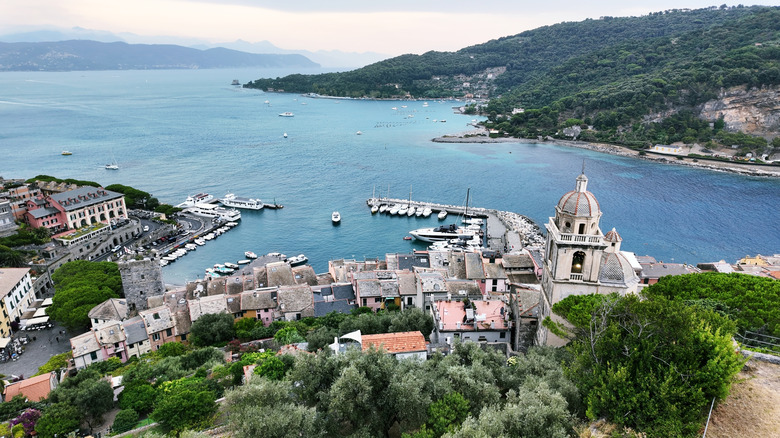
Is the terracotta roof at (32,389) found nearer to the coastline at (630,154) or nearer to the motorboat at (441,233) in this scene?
the motorboat at (441,233)

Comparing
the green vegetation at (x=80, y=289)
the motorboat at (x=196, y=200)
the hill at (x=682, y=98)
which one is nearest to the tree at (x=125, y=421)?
the green vegetation at (x=80, y=289)

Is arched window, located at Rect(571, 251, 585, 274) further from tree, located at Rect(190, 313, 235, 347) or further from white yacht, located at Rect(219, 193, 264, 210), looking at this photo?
white yacht, located at Rect(219, 193, 264, 210)

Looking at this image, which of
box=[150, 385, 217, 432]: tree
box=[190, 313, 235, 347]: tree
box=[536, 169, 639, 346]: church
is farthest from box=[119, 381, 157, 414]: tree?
box=[536, 169, 639, 346]: church

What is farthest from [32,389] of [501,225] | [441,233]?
[501,225]

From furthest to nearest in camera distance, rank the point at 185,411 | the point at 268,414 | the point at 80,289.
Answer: the point at 80,289, the point at 185,411, the point at 268,414

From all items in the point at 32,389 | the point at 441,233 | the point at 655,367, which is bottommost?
the point at 441,233

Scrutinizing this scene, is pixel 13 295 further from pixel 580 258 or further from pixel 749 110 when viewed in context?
pixel 749 110
